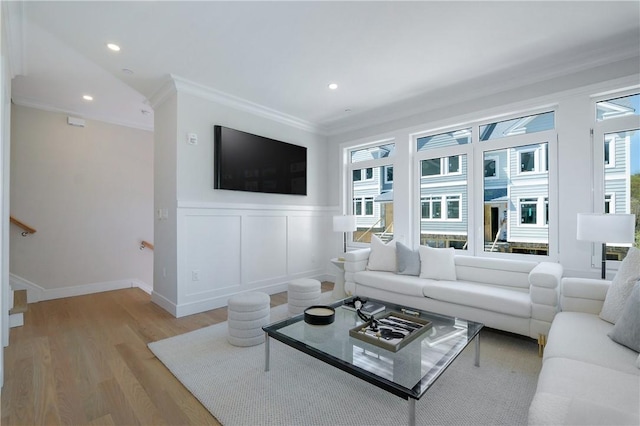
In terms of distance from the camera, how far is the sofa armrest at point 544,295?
7.92 feet

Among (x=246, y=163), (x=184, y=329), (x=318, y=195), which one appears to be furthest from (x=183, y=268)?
(x=318, y=195)

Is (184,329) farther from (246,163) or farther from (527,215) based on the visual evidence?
(527,215)

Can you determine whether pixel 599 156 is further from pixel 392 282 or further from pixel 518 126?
pixel 392 282

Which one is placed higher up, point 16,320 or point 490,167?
point 490,167

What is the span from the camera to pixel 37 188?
404 centimetres

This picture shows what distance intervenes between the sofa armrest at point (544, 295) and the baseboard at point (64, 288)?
4940 millimetres

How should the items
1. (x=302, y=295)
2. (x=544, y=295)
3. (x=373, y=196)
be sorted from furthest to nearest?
(x=373, y=196) → (x=302, y=295) → (x=544, y=295)

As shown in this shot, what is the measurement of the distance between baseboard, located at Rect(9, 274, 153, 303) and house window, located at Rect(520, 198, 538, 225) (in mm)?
5255

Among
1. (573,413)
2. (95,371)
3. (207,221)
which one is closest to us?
(573,413)

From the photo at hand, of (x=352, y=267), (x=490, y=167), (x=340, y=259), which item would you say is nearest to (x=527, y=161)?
(x=490, y=167)

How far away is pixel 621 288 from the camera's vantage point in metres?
1.96

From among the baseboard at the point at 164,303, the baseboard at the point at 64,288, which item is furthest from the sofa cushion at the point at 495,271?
the baseboard at the point at 64,288

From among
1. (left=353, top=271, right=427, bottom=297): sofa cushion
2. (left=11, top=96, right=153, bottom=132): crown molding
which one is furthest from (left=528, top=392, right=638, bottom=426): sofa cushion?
(left=11, top=96, right=153, bottom=132): crown molding

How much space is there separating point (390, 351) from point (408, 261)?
189 centimetres
